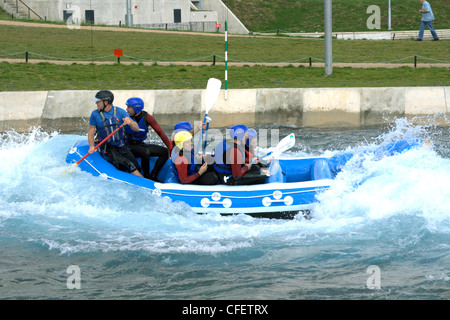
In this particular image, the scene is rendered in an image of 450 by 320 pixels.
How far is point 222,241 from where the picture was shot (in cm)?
748

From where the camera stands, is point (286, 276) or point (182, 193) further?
point (182, 193)

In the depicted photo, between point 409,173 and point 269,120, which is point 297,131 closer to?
point 269,120

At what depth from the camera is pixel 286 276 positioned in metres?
6.63

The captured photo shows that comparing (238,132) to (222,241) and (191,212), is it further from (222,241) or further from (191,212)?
(222,241)

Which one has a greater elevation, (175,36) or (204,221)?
(175,36)

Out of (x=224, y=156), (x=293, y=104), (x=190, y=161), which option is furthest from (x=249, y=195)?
(x=293, y=104)

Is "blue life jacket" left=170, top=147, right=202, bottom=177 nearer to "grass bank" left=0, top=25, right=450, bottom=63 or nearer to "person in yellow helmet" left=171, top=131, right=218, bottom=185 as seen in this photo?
"person in yellow helmet" left=171, top=131, right=218, bottom=185

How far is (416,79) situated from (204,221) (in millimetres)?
10028

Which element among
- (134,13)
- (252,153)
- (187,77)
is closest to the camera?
(252,153)

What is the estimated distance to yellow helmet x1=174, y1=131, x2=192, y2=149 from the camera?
784 cm

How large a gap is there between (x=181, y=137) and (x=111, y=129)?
1071mm
